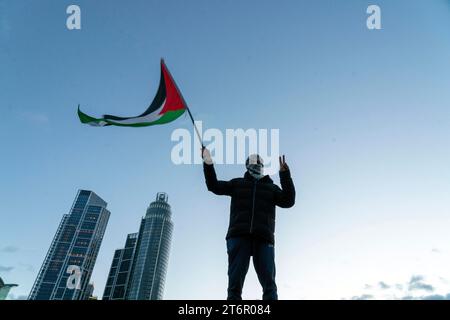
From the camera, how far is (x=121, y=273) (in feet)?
541

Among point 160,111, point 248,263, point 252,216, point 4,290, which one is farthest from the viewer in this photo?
point 4,290

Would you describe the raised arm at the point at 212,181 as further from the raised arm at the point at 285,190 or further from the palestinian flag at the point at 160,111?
the palestinian flag at the point at 160,111

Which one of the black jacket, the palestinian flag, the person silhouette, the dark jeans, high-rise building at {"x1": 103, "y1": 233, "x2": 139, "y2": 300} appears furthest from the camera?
high-rise building at {"x1": 103, "y1": 233, "x2": 139, "y2": 300}

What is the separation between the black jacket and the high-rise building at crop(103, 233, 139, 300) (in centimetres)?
17248

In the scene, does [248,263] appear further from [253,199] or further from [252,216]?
[253,199]

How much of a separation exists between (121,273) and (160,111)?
17959cm

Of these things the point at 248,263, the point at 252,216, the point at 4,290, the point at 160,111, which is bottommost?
the point at 248,263

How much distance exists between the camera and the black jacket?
4.62 m

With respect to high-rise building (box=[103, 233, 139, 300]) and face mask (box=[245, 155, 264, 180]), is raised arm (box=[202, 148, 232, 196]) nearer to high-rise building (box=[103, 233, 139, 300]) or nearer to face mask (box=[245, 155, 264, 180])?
face mask (box=[245, 155, 264, 180])

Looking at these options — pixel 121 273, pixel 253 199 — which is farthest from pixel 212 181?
pixel 121 273

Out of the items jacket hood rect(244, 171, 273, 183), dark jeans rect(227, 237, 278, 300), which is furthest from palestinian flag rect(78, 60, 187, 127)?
dark jeans rect(227, 237, 278, 300)
